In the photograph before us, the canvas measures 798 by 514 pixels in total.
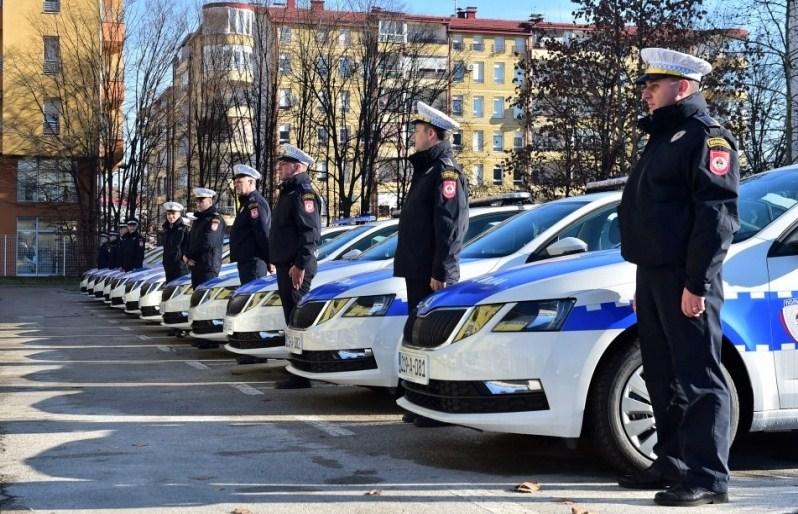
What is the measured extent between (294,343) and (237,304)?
2.23 m

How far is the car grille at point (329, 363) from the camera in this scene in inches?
323

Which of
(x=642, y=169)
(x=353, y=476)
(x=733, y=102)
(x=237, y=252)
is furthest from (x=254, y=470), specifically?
(x=733, y=102)

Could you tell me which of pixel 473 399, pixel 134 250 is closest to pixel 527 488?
pixel 473 399

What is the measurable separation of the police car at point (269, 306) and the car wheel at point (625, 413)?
4.59 metres

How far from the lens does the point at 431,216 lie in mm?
7555

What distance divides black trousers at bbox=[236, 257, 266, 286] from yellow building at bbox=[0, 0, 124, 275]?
38036 millimetres

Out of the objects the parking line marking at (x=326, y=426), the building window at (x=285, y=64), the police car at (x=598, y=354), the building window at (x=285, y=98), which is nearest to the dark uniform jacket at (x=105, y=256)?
the building window at (x=285, y=64)

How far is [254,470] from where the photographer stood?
6223 mm

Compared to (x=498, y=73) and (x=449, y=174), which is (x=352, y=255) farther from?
(x=498, y=73)

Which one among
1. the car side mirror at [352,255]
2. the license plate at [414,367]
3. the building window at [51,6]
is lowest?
the license plate at [414,367]

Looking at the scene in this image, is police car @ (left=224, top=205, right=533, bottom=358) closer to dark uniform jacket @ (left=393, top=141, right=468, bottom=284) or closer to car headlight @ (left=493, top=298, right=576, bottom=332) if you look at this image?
dark uniform jacket @ (left=393, top=141, right=468, bottom=284)

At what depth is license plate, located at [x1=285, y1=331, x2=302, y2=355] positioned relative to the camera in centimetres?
873

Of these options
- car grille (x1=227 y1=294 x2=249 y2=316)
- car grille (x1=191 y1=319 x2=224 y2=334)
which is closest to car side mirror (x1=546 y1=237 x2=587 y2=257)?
car grille (x1=227 y1=294 x2=249 y2=316)

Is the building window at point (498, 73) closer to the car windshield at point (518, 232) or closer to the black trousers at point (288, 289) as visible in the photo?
the black trousers at point (288, 289)
